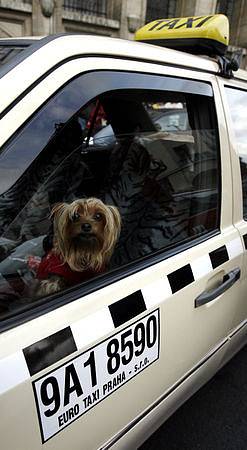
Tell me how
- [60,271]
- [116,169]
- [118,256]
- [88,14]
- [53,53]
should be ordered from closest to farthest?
[53,53] < [60,271] < [118,256] < [116,169] < [88,14]

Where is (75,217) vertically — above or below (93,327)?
above

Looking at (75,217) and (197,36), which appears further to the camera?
(197,36)

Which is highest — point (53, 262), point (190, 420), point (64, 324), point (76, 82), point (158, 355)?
point (76, 82)

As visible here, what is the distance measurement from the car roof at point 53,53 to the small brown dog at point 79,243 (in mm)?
412

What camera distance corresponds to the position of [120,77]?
3.62 feet

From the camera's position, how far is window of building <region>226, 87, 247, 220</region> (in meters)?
1.59

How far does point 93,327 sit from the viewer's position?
3.27ft

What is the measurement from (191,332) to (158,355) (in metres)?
0.20

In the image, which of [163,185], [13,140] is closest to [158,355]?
[163,185]

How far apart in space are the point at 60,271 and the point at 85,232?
168 millimetres

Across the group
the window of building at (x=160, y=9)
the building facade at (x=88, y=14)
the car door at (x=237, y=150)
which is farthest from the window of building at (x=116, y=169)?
the window of building at (x=160, y=9)

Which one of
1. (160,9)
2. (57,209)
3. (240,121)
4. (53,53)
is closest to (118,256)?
(57,209)

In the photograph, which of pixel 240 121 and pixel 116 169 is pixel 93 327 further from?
pixel 240 121

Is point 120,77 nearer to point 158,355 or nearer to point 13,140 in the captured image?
point 13,140
